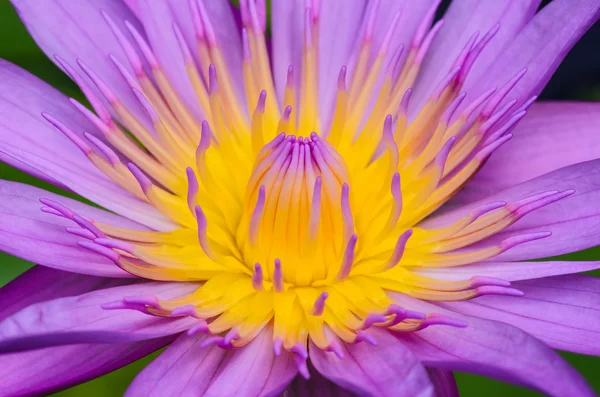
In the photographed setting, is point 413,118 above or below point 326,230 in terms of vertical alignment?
above

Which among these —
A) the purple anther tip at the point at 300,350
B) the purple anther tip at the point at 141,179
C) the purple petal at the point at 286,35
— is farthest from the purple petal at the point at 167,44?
the purple anther tip at the point at 300,350

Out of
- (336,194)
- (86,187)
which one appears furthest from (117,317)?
(336,194)

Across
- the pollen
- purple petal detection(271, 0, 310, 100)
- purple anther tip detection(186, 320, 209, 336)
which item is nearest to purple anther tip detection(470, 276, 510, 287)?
the pollen

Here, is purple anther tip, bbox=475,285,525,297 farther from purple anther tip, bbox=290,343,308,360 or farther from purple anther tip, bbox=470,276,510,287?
purple anther tip, bbox=290,343,308,360

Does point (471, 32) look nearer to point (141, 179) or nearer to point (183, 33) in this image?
point (183, 33)

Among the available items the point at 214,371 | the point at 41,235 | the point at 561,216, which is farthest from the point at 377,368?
the point at 41,235

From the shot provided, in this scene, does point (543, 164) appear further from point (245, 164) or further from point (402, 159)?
point (245, 164)
